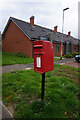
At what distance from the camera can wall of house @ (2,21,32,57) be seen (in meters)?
15.5

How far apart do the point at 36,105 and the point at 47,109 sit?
11.7 inches

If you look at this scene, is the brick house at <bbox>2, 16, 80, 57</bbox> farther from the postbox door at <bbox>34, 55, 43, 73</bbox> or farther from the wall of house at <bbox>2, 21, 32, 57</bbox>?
the postbox door at <bbox>34, 55, 43, 73</bbox>

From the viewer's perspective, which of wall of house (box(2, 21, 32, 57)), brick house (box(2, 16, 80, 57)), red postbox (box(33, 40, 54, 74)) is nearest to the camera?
red postbox (box(33, 40, 54, 74))

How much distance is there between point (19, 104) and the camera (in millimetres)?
2594

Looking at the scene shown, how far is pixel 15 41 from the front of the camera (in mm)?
17656

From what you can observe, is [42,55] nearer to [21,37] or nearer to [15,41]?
[21,37]

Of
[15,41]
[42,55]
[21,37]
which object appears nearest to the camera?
[42,55]

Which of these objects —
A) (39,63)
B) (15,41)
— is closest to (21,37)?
(15,41)

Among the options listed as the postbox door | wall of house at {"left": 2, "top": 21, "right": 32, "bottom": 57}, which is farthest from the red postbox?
wall of house at {"left": 2, "top": 21, "right": 32, "bottom": 57}

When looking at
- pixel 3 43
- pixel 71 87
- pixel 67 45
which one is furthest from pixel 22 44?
pixel 71 87

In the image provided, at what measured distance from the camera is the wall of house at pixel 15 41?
1554 centimetres

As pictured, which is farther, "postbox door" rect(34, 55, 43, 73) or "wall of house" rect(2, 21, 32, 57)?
"wall of house" rect(2, 21, 32, 57)

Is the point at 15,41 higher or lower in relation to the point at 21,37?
lower

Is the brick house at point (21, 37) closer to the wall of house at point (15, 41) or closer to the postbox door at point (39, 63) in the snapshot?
the wall of house at point (15, 41)
